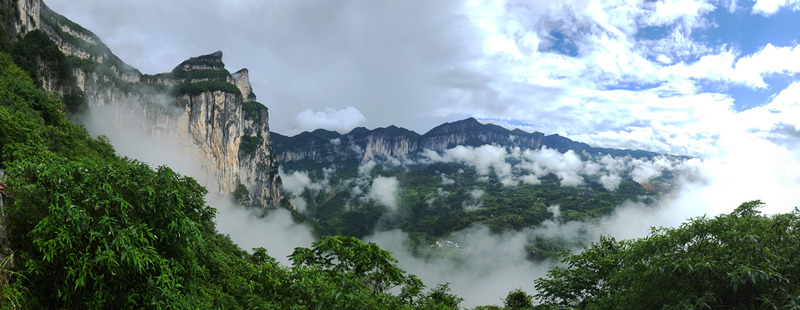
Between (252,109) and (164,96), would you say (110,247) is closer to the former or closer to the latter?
(164,96)

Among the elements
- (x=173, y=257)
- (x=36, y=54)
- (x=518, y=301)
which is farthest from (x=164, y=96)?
(x=173, y=257)

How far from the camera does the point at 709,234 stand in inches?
410

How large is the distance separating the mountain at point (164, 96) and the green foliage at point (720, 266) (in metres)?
68.9

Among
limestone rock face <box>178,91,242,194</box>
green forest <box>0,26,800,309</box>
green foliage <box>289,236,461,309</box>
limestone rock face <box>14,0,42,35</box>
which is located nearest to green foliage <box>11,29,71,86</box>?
limestone rock face <box>14,0,42,35</box>

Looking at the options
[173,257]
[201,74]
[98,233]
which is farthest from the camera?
[201,74]

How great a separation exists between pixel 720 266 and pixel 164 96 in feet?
427

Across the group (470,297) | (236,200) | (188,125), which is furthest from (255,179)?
(470,297)

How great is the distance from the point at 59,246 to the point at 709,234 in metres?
16.2

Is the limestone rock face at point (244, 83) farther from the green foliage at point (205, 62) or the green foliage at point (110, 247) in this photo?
the green foliage at point (110, 247)

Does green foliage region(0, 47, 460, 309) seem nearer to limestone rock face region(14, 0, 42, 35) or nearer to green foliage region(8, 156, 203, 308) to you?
green foliage region(8, 156, 203, 308)

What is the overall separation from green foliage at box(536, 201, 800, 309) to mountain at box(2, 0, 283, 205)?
68873 millimetres

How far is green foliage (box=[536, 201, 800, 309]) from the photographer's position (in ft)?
27.2

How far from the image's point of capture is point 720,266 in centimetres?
887

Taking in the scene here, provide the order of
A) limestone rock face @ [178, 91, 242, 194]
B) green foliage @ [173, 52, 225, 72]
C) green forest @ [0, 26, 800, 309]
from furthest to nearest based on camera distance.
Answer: green foliage @ [173, 52, 225, 72]
limestone rock face @ [178, 91, 242, 194]
green forest @ [0, 26, 800, 309]
